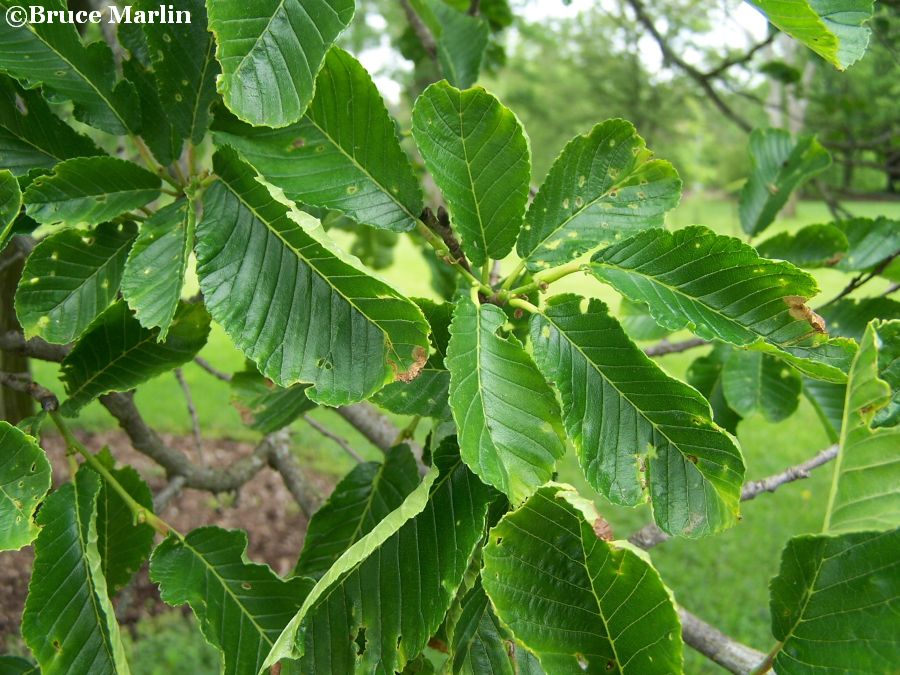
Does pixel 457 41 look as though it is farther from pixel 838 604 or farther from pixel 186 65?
pixel 838 604

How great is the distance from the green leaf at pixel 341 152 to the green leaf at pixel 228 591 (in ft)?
1.56

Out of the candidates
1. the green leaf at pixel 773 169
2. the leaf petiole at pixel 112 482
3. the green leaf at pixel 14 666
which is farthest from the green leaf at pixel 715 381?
the green leaf at pixel 14 666

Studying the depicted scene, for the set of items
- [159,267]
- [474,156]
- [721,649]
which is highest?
[474,156]

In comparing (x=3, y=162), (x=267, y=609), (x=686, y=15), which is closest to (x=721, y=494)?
(x=267, y=609)

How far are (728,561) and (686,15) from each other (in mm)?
9764

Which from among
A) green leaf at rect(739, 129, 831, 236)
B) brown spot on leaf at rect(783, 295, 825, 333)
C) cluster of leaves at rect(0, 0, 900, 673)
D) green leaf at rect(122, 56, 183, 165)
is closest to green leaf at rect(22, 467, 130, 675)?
cluster of leaves at rect(0, 0, 900, 673)

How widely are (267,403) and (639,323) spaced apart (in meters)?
0.94

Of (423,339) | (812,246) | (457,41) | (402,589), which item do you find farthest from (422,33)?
(402,589)

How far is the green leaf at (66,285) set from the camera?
82cm

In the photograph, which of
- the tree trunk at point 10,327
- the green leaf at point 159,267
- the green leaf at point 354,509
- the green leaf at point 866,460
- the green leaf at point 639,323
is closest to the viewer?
the green leaf at point 866,460

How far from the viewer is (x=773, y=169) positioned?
1.46m

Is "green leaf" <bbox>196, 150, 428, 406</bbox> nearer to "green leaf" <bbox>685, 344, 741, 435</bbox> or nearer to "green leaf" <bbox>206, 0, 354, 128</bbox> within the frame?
"green leaf" <bbox>206, 0, 354, 128</bbox>

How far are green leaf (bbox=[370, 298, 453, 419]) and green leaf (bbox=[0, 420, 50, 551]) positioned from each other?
0.37m

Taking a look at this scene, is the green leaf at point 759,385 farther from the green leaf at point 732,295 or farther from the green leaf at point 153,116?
the green leaf at point 153,116
